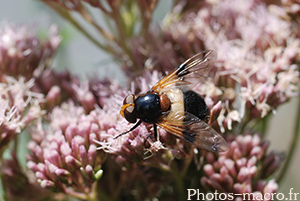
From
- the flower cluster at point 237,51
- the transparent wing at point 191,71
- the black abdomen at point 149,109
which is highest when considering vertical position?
the black abdomen at point 149,109

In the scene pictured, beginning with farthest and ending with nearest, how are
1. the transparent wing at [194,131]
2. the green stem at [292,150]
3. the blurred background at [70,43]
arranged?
the blurred background at [70,43] < the green stem at [292,150] < the transparent wing at [194,131]

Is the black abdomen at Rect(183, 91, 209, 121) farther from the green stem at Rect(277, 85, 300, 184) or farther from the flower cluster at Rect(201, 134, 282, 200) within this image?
the green stem at Rect(277, 85, 300, 184)

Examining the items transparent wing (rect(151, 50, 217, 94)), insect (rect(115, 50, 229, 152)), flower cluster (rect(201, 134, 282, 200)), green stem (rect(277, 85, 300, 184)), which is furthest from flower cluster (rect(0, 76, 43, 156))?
green stem (rect(277, 85, 300, 184))

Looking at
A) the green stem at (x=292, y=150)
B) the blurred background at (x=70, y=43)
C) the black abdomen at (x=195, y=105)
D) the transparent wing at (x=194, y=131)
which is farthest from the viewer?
the blurred background at (x=70, y=43)

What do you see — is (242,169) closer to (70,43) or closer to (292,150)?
(292,150)

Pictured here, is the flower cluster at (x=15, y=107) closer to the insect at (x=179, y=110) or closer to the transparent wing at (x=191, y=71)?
the insect at (x=179, y=110)

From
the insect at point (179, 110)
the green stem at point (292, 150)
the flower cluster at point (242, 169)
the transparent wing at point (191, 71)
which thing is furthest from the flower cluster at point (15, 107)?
the green stem at point (292, 150)

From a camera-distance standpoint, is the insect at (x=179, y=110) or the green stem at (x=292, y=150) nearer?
the insect at (x=179, y=110)
